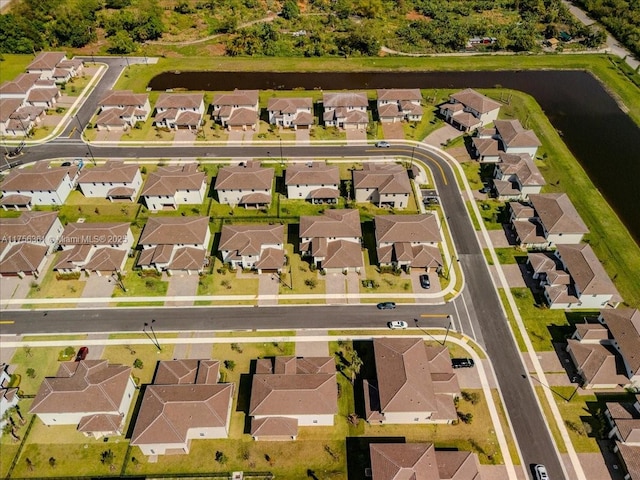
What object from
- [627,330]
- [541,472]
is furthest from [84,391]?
[627,330]

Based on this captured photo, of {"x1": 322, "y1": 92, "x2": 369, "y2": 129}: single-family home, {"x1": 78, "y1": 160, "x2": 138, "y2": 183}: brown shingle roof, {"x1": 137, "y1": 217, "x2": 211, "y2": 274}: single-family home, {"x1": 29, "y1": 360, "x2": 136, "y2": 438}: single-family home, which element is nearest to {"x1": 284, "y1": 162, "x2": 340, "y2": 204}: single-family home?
{"x1": 137, "y1": 217, "x2": 211, "y2": 274}: single-family home

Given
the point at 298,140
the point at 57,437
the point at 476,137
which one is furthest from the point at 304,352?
the point at 476,137

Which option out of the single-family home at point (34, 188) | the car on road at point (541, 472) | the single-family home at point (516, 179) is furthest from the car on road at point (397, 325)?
the single-family home at point (34, 188)

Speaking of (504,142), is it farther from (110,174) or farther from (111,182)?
(110,174)

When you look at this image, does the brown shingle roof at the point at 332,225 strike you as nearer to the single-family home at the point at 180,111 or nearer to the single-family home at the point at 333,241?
the single-family home at the point at 333,241

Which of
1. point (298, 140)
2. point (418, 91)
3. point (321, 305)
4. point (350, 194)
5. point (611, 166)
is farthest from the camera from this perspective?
point (418, 91)

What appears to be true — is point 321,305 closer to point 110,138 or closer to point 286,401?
point 286,401
